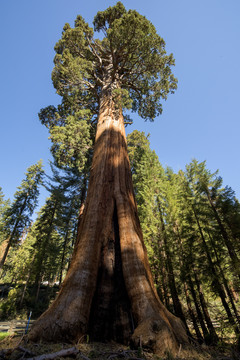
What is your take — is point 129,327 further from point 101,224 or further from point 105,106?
point 105,106

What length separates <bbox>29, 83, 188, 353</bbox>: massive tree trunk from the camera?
2262mm

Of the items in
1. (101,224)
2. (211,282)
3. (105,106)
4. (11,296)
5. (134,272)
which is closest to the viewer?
(134,272)

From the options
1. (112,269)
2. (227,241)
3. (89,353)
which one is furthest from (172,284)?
(89,353)

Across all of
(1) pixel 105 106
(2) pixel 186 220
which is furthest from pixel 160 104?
(2) pixel 186 220

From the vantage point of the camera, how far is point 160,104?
10.0 meters

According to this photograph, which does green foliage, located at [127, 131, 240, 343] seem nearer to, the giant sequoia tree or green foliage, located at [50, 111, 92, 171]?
green foliage, located at [50, 111, 92, 171]

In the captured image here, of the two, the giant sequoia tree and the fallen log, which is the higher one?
the giant sequoia tree

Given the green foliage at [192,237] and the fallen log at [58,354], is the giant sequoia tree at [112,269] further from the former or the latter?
the green foliage at [192,237]

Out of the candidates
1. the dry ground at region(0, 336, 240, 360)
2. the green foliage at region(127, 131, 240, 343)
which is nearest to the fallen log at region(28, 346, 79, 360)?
the dry ground at region(0, 336, 240, 360)

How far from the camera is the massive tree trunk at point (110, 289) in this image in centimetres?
226

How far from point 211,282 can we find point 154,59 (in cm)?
1249

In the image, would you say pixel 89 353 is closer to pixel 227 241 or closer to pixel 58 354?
pixel 58 354

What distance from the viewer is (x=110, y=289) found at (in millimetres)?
3016

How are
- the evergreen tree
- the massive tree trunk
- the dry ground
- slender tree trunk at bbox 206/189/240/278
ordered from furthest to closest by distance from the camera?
the evergreen tree → slender tree trunk at bbox 206/189/240/278 → the massive tree trunk → the dry ground
